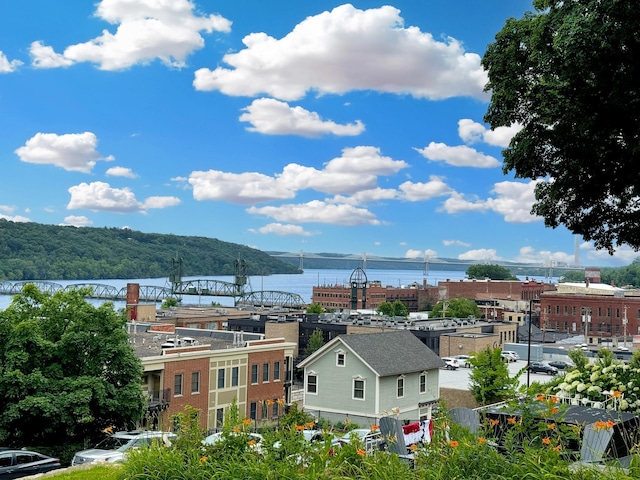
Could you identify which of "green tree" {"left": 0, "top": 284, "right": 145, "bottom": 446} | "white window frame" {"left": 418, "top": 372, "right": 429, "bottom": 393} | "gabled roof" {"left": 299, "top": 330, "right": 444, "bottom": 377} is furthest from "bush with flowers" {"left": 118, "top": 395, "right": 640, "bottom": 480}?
"white window frame" {"left": 418, "top": 372, "right": 429, "bottom": 393}

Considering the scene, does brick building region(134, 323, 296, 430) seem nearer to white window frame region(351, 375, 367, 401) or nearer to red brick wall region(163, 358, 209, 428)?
red brick wall region(163, 358, 209, 428)

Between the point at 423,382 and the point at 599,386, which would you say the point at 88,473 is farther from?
the point at 423,382

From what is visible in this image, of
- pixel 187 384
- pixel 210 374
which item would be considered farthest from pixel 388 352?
pixel 187 384

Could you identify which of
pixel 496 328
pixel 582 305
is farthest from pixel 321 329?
pixel 582 305

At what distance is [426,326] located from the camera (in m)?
84.1

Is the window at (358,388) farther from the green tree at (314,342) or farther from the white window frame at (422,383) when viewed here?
the green tree at (314,342)

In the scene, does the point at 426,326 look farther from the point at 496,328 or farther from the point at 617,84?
the point at 617,84

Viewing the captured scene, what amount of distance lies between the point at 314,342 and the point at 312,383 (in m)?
36.5

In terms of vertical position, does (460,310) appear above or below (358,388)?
above

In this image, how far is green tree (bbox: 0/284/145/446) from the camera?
28.3 metres

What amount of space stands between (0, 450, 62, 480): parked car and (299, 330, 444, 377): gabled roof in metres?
22.3

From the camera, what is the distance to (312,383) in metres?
45.6

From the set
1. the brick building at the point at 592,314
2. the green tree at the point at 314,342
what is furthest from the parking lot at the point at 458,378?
the brick building at the point at 592,314

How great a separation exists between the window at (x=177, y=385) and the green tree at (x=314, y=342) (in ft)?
133
